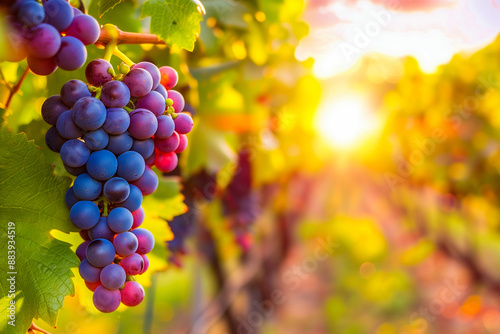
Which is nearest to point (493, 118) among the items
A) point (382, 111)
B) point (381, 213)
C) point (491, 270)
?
point (382, 111)

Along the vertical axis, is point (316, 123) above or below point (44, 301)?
below

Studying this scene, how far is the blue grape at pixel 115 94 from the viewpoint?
0.55 metres

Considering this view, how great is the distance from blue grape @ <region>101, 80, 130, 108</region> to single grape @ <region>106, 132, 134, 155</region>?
40 mm

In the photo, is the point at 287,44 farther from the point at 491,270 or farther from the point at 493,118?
the point at 491,270

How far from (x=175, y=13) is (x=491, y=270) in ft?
16.4

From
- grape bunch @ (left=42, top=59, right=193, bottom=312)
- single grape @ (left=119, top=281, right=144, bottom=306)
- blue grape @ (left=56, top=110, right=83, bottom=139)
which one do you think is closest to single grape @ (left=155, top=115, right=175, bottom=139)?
grape bunch @ (left=42, top=59, right=193, bottom=312)

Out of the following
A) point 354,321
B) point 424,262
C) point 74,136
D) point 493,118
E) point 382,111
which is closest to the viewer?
point 74,136

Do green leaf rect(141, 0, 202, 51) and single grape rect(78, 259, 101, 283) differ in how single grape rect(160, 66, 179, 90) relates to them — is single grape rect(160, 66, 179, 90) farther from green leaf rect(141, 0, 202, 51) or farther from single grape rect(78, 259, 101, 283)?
single grape rect(78, 259, 101, 283)

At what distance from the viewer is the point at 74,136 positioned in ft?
1.86

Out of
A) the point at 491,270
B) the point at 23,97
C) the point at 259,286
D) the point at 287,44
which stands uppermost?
the point at 23,97

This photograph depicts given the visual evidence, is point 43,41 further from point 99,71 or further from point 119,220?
point 119,220

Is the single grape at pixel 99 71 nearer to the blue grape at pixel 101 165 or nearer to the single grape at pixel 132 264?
the blue grape at pixel 101 165

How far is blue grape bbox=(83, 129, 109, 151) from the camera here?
557 millimetres

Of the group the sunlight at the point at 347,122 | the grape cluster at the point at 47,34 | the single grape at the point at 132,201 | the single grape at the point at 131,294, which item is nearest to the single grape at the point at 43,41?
the grape cluster at the point at 47,34
